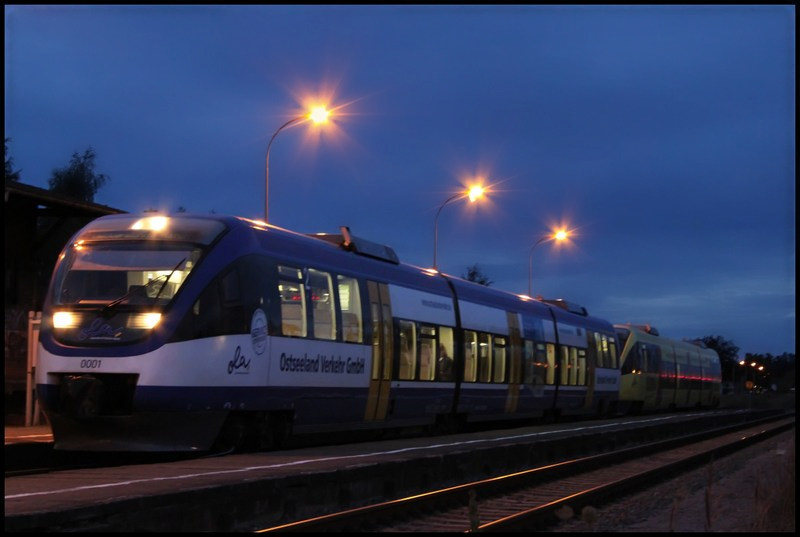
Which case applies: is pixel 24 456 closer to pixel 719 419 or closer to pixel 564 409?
pixel 564 409

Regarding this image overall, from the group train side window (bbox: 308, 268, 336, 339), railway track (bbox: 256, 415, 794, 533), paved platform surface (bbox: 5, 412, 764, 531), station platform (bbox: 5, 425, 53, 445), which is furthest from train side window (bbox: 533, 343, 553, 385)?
station platform (bbox: 5, 425, 53, 445)

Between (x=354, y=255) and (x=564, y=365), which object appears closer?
(x=354, y=255)

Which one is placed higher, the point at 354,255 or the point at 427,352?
the point at 354,255

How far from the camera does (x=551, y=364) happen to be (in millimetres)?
29750

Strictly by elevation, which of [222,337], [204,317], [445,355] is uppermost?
[204,317]

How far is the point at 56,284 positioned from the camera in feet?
49.2

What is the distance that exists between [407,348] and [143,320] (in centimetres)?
716

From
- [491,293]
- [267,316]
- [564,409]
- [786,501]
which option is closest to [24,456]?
[267,316]

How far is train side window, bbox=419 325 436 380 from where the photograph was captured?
20.8 meters

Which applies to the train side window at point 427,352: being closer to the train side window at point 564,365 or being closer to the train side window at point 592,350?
the train side window at point 564,365

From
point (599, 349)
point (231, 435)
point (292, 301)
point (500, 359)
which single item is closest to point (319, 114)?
point (500, 359)

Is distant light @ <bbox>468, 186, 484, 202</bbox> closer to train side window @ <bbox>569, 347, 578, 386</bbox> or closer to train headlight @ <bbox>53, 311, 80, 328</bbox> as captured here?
train side window @ <bbox>569, 347, 578, 386</bbox>

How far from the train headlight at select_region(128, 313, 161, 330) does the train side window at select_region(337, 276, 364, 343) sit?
4301 millimetres

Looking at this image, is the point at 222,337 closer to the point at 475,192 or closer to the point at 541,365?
the point at 541,365
